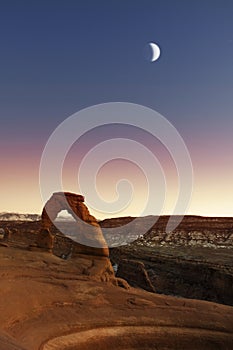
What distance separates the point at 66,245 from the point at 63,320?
49902mm

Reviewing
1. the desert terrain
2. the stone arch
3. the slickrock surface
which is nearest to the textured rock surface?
the stone arch

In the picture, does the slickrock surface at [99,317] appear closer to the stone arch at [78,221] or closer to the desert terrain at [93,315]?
the desert terrain at [93,315]

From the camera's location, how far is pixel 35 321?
11.2 metres

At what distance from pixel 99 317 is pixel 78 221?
11.7 meters

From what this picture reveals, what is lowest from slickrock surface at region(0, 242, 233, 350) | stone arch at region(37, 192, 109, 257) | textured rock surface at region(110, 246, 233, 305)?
textured rock surface at region(110, 246, 233, 305)

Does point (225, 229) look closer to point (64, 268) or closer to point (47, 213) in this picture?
point (47, 213)

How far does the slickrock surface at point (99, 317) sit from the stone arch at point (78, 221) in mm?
5970

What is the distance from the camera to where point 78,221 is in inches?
→ 930

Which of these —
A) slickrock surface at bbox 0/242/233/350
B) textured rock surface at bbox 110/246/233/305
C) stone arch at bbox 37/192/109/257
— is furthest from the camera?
textured rock surface at bbox 110/246/233/305

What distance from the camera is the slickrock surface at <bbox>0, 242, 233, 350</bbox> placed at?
10.6m

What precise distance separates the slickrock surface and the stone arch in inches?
235

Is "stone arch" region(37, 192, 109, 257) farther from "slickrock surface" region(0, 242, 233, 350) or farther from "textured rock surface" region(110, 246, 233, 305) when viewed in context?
"textured rock surface" region(110, 246, 233, 305)

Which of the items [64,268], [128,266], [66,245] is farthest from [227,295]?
[66,245]

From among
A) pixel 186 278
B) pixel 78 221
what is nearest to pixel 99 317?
pixel 78 221
